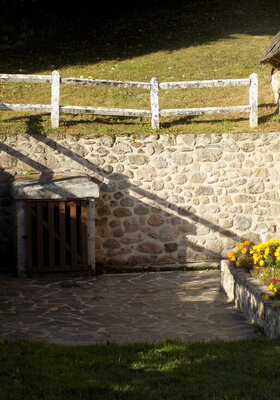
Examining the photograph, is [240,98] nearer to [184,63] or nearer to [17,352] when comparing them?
[184,63]

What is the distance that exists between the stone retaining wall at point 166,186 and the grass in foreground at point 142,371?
5581 millimetres

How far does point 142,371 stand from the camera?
5.79 metres

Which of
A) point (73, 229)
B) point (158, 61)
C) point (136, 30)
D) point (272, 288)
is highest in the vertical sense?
point (136, 30)

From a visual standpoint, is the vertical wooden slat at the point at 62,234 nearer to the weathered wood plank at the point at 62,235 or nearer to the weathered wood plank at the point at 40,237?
the weathered wood plank at the point at 62,235

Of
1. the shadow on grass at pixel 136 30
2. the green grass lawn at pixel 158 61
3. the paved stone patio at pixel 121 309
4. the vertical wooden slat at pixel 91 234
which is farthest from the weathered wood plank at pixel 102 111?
the shadow on grass at pixel 136 30

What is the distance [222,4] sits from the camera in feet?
83.0

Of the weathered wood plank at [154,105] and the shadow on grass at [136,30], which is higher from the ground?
the shadow on grass at [136,30]

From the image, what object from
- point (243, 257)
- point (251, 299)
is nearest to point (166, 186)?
point (243, 257)

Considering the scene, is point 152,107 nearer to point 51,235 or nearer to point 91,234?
point 91,234

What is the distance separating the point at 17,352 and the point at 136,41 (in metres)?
16.9

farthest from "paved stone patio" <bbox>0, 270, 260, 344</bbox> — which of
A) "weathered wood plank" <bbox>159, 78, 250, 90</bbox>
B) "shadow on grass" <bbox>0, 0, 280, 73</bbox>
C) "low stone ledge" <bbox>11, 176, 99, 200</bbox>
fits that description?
"shadow on grass" <bbox>0, 0, 280, 73</bbox>

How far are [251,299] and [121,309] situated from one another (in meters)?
1.78

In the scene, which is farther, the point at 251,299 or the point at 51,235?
the point at 51,235

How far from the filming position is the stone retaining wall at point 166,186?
483 inches
